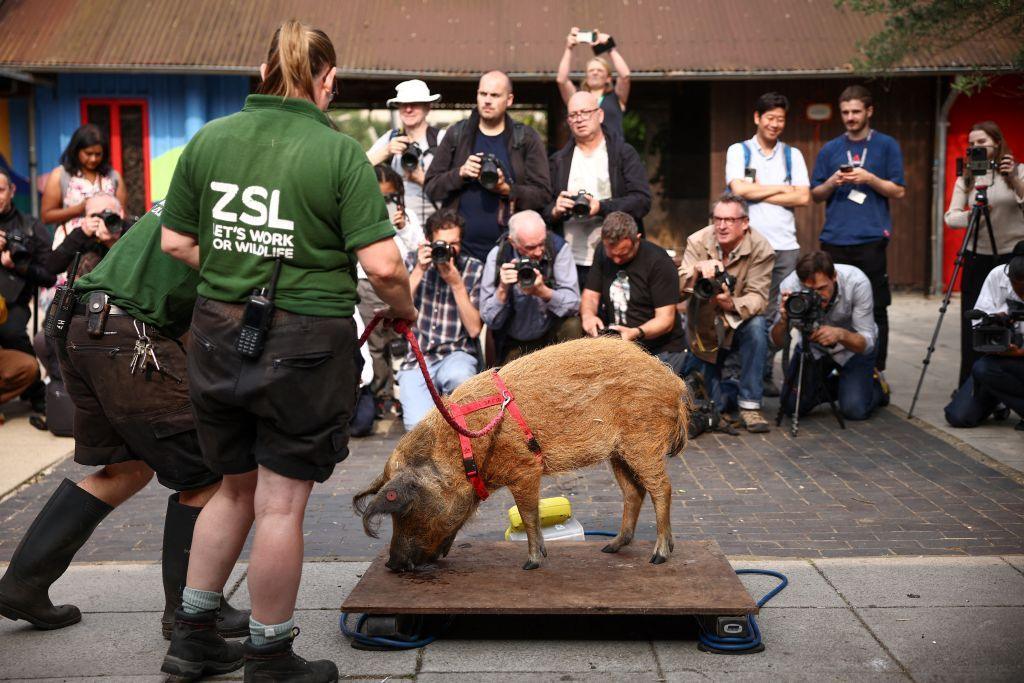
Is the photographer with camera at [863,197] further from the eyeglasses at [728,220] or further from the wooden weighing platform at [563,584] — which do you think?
the wooden weighing platform at [563,584]

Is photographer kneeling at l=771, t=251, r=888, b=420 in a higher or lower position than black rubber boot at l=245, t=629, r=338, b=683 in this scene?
higher

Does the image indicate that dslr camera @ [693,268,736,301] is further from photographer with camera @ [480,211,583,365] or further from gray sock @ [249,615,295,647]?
gray sock @ [249,615,295,647]

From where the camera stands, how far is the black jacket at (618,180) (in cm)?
891

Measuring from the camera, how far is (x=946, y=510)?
6.36m

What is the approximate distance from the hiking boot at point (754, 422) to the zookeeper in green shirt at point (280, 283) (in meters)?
5.06

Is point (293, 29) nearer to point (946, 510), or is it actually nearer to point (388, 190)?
point (946, 510)

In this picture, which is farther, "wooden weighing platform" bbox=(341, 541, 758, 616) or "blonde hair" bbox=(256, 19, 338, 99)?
Answer: "wooden weighing platform" bbox=(341, 541, 758, 616)

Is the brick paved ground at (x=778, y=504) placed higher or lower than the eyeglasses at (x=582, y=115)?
lower

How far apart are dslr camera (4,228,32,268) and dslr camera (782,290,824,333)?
5.89 meters

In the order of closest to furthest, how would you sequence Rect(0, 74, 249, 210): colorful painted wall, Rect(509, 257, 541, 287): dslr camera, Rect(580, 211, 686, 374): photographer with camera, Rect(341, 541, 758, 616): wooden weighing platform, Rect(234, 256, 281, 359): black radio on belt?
Rect(234, 256, 281, 359): black radio on belt
Rect(341, 541, 758, 616): wooden weighing platform
Rect(509, 257, 541, 287): dslr camera
Rect(580, 211, 686, 374): photographer with camera
Rect(0, 74, 249, 210): colorful painted wall

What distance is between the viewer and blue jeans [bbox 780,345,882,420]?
29.0 feet

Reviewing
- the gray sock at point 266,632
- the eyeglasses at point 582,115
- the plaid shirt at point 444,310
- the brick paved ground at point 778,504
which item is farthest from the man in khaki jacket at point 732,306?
the gray sock at point 266,632

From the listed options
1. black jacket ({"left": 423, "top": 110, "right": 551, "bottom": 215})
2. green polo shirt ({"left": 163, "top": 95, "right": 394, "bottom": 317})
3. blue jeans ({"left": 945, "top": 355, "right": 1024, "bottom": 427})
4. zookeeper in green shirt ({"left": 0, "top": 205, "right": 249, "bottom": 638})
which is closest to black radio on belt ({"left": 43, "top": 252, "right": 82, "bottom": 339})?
zookeeper in green shirt ({"left": 0, "top": 205, "right": 249, "bottom": 638})

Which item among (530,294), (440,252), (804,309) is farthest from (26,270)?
(804,309)
